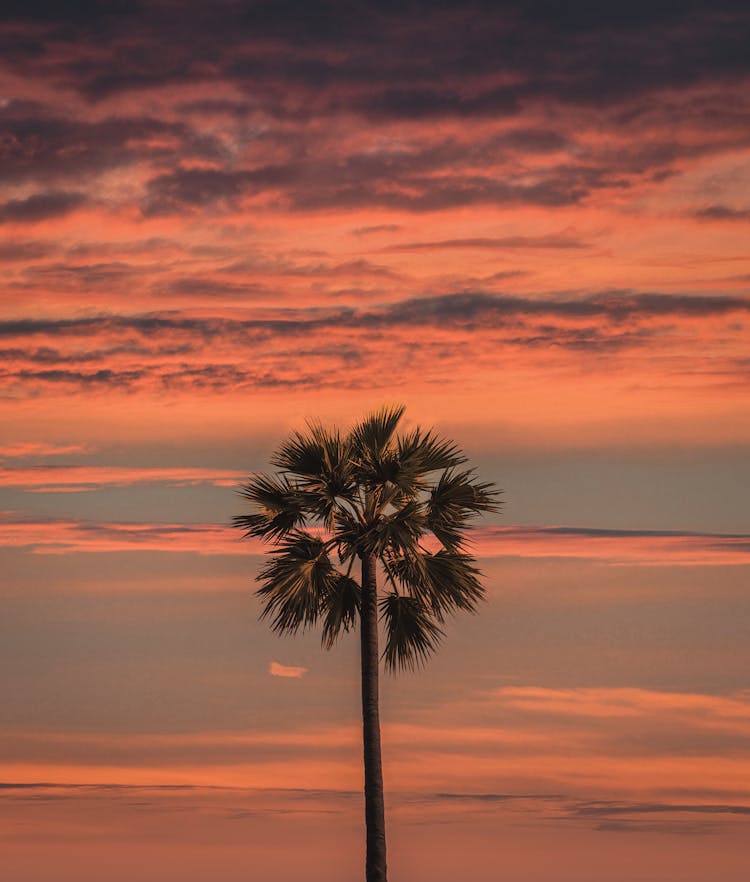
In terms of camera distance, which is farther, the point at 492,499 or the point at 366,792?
the point at 492,499

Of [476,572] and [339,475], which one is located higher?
[339,475]

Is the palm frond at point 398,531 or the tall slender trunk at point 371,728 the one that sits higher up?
the palm frond at point 398,531

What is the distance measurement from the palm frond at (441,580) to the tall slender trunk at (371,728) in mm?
1126

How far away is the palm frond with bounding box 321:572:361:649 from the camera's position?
35219 mm

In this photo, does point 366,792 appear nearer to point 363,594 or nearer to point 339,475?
point 363,594

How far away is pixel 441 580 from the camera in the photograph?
35.6 meters

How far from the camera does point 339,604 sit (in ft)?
116

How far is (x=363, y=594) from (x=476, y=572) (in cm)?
298

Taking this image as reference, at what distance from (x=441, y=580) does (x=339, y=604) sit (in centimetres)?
251

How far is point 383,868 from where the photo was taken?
32.7 meters

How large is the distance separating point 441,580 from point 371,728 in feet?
13.3

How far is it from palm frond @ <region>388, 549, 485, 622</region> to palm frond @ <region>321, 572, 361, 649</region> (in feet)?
3.93

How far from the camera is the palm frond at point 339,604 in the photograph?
35219 millimetres

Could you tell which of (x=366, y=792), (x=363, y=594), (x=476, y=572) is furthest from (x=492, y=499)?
(x=366, y=792)
